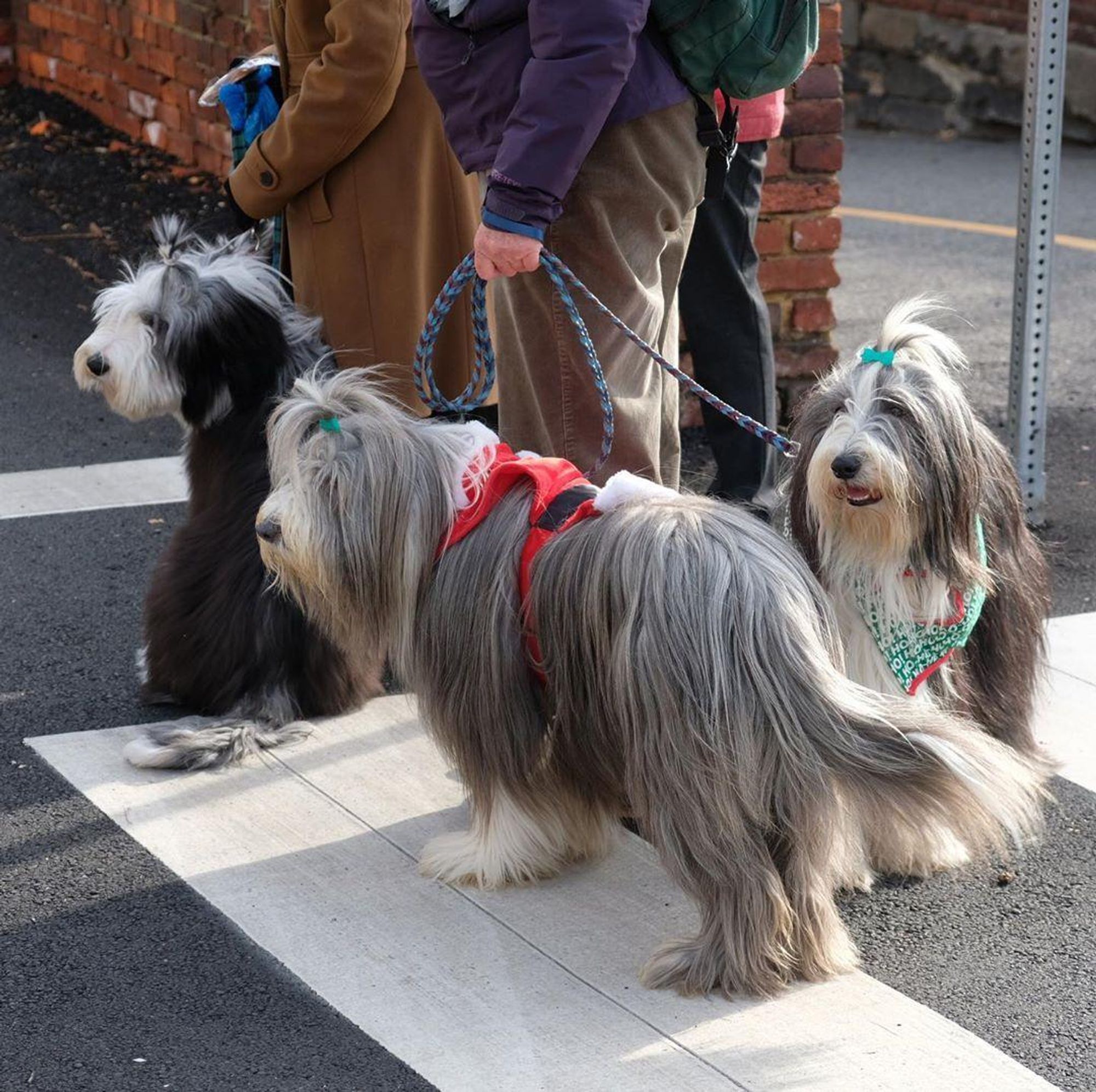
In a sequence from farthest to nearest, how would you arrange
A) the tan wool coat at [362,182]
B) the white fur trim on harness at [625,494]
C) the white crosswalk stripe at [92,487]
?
the white crosswalk stripe at [92,487] → the tan wool coat at [362,182] → the white fur trim on harness at [625,494]

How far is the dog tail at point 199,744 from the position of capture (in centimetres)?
370

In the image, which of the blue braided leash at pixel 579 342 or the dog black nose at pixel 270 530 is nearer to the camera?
the dog black nose at pixel 270 530

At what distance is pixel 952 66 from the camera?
12.5 m

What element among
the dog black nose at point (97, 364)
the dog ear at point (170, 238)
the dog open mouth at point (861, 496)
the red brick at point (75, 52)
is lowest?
the dog open mouth at point (861, 496)

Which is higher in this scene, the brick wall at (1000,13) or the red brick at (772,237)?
the brick wall at (1000,13)

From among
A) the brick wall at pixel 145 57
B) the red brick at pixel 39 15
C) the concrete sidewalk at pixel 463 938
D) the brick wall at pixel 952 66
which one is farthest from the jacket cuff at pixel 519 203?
the brick wall at pixel 952 66

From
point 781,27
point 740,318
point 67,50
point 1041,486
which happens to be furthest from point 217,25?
point 781,27

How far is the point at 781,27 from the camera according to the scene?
3293mm

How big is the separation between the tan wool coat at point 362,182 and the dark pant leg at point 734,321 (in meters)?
0.72

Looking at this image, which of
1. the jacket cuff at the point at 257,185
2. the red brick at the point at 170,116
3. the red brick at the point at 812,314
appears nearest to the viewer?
the jacket cuff at the point at 257,185

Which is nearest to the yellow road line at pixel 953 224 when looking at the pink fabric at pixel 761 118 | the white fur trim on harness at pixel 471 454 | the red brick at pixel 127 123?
the red brick at pixel 127 123

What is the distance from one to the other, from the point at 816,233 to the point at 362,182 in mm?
2340

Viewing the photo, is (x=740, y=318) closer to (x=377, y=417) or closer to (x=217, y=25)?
(x=377, y=417)

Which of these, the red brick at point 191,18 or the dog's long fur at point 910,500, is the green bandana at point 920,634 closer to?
the dog's long fur at point 910,500
